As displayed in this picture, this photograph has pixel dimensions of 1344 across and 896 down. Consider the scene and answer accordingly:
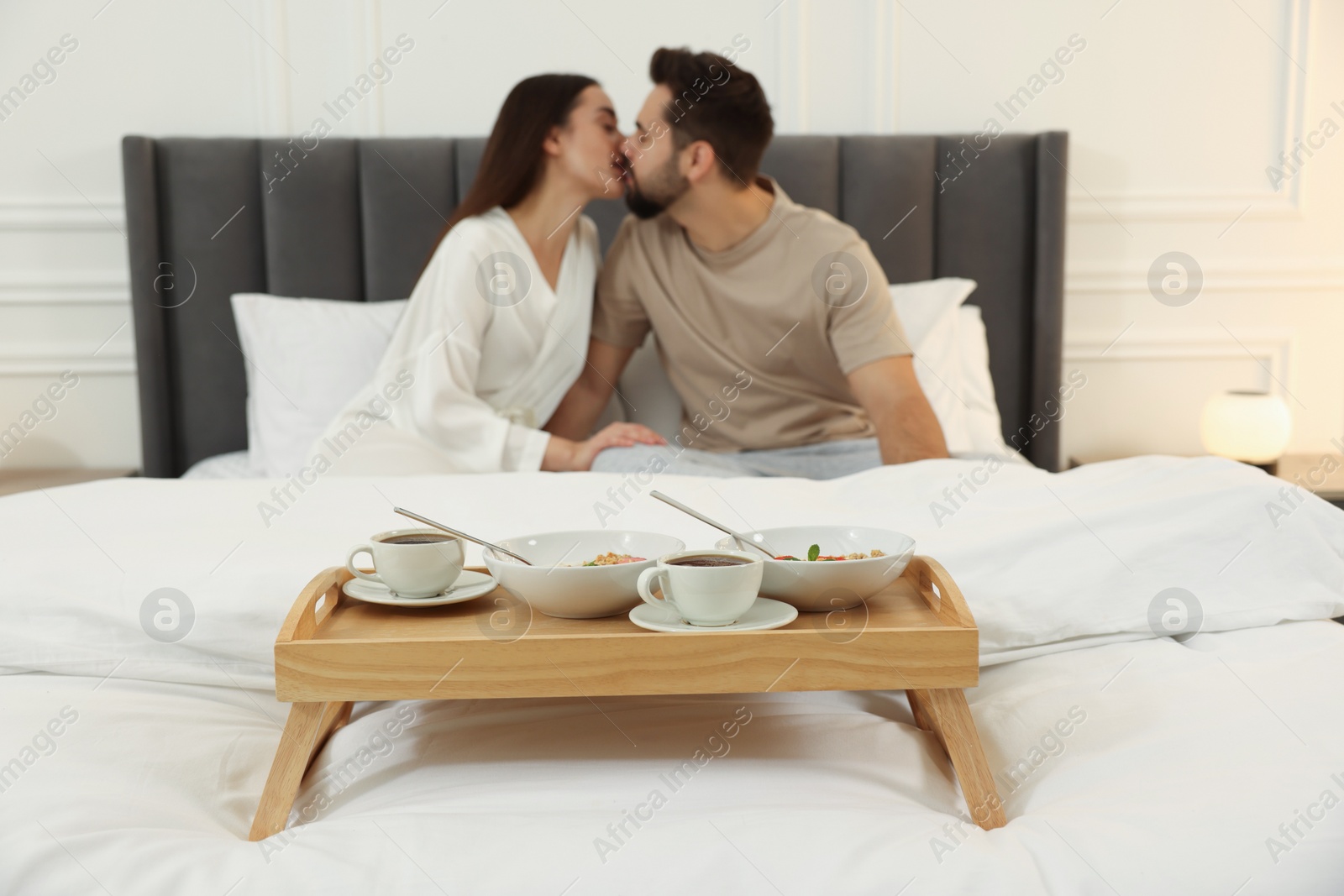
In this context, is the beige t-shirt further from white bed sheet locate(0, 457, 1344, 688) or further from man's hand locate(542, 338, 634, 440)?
white bed sheet locate(0, 457, 1344, 688)

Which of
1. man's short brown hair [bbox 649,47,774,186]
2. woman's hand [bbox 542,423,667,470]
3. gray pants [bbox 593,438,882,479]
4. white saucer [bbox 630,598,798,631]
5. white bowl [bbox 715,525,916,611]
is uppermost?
man's short brown hair [bbox 649,47,774,186]

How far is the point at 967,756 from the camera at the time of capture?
32.2 inches

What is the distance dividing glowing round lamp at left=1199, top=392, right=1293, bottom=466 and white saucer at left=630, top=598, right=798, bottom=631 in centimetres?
193

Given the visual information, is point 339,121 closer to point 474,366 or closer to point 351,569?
point 474,366

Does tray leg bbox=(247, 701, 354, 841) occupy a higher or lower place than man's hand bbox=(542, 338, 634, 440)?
lower

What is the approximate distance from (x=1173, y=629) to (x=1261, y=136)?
2.12 m

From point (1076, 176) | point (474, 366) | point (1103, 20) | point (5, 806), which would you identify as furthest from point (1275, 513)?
point (1103, 20)

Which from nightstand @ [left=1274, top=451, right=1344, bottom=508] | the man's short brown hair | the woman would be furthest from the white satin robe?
nightstand @ [left=1274, top=451, right=1344, bottom=508]

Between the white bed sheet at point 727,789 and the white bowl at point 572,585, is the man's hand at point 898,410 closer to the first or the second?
the white bed sheet at point 727,789

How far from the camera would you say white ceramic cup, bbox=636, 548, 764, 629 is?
0.82 meters

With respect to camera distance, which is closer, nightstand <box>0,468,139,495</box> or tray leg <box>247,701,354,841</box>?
tray leg <box>247,701,354,841</box>

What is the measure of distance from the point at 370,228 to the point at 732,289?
92 cm

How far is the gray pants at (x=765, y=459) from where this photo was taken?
77.6 inches

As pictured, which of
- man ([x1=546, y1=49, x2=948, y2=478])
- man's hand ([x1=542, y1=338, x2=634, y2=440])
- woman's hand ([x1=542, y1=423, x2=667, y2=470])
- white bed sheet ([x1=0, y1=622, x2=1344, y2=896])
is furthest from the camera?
man's hand ([x1=542, y1=338, x2=634, y2=440])
